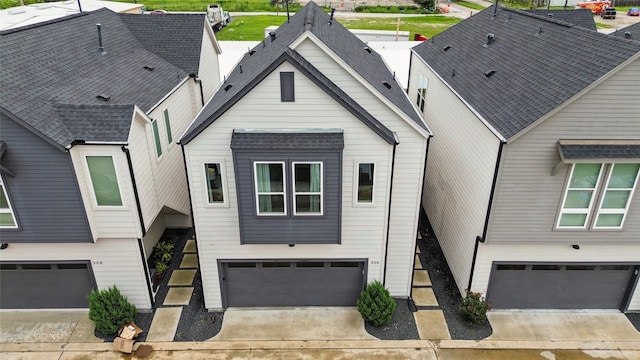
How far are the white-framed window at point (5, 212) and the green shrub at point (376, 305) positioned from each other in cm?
1030

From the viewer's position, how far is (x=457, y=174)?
15.1 meters

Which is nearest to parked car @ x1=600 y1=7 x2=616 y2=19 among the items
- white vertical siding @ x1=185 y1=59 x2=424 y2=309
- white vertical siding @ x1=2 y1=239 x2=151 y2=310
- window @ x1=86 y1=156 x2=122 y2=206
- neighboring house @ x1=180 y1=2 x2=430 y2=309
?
neighboring house @ x1=180 y1=2 x2=430 y2=309

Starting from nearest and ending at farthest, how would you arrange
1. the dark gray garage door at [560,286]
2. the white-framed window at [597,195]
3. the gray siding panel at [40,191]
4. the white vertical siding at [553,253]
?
1. the gray siding panel at [40,191]
2. the white-framed window at [597,195]
3. the white vertical siding at [553,253]
4. the dark gray garage door at [560,286]

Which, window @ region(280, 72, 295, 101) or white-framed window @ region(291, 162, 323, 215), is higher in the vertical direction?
window @ region(280, 72, 295, 101)

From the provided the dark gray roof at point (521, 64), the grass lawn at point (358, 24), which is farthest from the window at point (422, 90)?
the grass lawn at point (358, 24)

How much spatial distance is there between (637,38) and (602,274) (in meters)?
10.9

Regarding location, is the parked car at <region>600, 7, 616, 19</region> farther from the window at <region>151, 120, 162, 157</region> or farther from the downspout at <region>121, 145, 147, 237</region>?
the downspout at <region>121, 145, 147, 237</region>

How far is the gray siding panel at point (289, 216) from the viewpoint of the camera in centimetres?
1130

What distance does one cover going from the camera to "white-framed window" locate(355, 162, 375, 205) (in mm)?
11953

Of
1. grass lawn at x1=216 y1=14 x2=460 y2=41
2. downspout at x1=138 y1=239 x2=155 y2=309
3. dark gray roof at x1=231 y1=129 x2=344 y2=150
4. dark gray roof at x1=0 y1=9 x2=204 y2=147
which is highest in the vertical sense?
dark gray roof at x1=0 y1=9 x2=204 y2=147

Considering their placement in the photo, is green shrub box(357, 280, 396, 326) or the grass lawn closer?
green shrub box(357, 280, 396, 326)

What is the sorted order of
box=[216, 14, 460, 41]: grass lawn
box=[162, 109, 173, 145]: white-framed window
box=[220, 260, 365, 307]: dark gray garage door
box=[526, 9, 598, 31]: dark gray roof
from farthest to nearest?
1. box=[216, 14, 460, 41]: grass lawn
2. box=[526, 9, 598, 31]: dark gray roof
3. box=[162, 109, 173, 145]: white-framed window
4. box=[220, 260, 365, 307]: dark gray garage door

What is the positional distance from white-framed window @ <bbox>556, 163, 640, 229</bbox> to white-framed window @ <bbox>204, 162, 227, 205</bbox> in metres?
9.63

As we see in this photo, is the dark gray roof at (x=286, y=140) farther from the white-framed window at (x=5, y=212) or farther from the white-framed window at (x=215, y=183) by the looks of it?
the white-framed window at (x=5, y=212)
